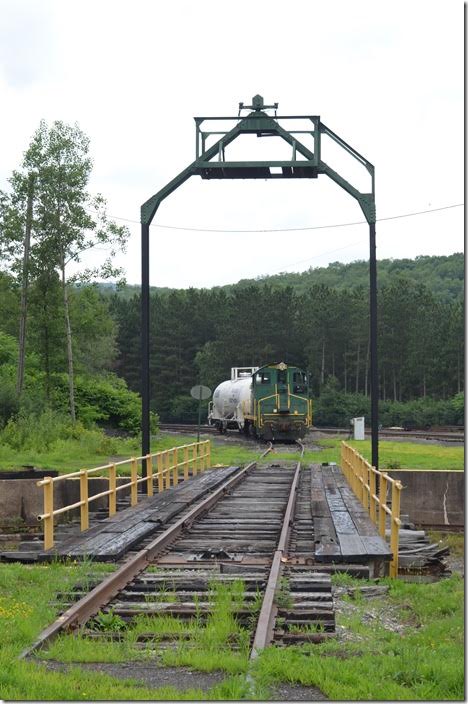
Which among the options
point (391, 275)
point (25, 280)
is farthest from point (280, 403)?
point (391, 275)

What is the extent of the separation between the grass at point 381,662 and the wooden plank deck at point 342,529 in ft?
7.10

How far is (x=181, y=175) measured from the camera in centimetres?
1933

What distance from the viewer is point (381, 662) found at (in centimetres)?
693

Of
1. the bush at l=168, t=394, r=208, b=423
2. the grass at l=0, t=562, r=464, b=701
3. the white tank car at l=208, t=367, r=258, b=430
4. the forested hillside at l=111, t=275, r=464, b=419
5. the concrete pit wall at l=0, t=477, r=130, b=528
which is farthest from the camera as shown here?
the bush at l=168, t=394, r=208, b=423

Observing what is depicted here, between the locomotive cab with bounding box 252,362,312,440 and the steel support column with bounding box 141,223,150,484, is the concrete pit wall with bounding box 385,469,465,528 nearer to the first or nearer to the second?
the steel support column with bounding box 141,223,150,484

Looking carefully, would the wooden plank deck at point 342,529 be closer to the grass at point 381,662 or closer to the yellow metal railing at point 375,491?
the yellow metal railing at point 375,491

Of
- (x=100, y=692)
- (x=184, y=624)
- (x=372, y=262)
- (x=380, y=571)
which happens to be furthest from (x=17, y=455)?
(x=100, y=692)

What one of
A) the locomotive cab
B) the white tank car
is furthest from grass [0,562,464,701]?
the white tank car

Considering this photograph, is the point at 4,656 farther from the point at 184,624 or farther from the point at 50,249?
the point at 50,249

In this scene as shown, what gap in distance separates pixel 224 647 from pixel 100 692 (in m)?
1.49

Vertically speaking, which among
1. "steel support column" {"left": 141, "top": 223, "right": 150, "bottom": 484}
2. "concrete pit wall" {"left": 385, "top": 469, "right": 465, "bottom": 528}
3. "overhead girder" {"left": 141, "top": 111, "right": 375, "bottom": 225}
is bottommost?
"concrete pit wall" {"left": 385, "top": 469, "right": 465, "bottom": 528}

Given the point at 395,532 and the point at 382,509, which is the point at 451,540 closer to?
the point at 382,509

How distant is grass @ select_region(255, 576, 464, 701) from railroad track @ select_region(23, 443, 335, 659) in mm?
301

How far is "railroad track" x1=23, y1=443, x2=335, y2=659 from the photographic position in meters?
7.84
